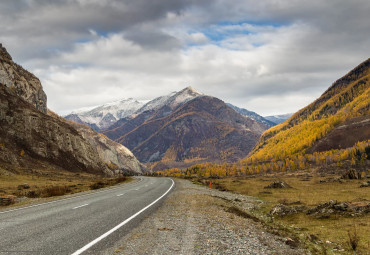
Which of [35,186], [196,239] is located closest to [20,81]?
[35,186]

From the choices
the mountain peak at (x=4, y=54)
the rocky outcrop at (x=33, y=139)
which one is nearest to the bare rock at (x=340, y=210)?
the rocky outcrop at (x=33, y=139)

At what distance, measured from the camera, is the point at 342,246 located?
32.3ft

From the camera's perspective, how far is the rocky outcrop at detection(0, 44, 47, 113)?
86.3 meters

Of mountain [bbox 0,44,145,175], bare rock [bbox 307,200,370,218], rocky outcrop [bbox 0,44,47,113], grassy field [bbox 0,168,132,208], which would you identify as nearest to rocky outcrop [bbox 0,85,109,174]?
mountain [bbox 0,44,145,175]

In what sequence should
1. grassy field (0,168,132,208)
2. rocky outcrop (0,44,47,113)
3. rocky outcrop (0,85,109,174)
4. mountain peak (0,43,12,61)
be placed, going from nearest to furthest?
grassy field (0,168,132,208), rocky outcrop (0,85,109,174), rocky outcrop (0,44,47,113), mountain peak (0,43,12,61)

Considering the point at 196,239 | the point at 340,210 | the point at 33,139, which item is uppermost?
the point at 33,139

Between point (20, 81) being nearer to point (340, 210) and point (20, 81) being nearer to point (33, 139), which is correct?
point (33, 139)

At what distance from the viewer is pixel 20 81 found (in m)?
94.8

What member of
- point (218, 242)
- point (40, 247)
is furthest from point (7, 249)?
point (218, 242)

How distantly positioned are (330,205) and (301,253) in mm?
9907

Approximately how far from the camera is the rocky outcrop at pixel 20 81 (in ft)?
283

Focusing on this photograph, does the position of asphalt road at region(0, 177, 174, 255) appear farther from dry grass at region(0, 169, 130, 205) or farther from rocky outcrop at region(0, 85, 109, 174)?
rocky outcrop at region(0, 85, 109, 174)

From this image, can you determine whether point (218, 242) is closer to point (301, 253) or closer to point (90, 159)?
point (301, 253)

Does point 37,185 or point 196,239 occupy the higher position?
point 196,239
